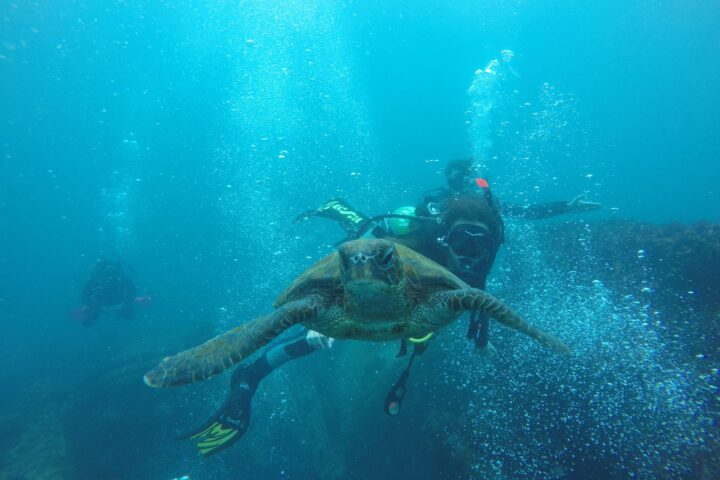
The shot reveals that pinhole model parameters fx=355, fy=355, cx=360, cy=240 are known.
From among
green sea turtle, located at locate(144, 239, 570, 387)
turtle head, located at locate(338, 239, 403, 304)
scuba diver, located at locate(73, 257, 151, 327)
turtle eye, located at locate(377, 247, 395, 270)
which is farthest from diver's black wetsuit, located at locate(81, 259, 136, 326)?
turtle eye, located at locate(377, 247, 395, 270)

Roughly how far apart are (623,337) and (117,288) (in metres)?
17.4

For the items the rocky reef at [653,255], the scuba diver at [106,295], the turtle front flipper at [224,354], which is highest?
the scuba diver at [106,295]

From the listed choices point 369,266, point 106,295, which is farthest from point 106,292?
point 369,266

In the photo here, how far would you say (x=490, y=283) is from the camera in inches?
436

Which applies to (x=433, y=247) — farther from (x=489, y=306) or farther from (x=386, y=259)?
(x=386, y=259)

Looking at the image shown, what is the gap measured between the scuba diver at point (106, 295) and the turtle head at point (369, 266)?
1513 centimetres

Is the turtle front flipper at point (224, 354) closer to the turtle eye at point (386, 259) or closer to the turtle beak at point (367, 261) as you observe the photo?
the turtle beak at point (367, 261)

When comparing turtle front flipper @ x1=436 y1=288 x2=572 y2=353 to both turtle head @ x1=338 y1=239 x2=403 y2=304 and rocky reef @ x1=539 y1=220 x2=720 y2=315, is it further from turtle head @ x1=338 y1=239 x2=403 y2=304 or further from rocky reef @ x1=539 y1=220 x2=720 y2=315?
rocky reef @ x1=539 y1=220 x2=720 y2=315

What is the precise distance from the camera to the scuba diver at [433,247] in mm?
4461

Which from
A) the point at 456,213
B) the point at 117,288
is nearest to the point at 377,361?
the point at 456,213

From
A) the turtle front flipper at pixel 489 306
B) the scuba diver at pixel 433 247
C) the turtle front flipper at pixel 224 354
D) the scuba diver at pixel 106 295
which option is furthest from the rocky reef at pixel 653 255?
the scuba diver at pixel 106 295

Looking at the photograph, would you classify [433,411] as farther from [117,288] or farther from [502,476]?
[117,288]

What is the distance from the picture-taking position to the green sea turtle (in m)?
2.51

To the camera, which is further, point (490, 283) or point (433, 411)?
point (490, 283)
